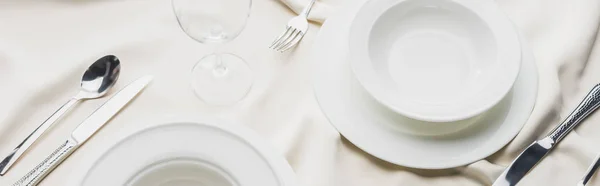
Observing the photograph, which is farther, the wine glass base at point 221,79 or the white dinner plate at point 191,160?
the wine glass base at point 221,79

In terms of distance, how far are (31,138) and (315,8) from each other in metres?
0.31

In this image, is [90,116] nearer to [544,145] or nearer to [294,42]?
[294,42]

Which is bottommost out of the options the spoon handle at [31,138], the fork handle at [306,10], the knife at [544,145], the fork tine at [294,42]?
the spoon handle at [31,138]

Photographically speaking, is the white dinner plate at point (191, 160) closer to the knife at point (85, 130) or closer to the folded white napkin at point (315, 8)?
the knife at point (85, 130)

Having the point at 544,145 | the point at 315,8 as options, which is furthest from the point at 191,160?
the point at 544,145

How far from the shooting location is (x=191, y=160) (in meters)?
0.65

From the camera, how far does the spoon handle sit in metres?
0.68

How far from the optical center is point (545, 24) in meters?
0.77

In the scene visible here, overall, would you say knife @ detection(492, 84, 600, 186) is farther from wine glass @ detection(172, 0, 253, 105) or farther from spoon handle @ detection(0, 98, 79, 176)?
spoon handle @ detection(0, 98, 79, 176)

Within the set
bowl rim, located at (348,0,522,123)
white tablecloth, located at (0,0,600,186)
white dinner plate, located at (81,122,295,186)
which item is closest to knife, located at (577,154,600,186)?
white tablecloth, located at (0,0,600,186)

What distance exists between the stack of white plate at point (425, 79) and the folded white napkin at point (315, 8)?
23 mm

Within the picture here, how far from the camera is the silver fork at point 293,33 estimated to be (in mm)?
748

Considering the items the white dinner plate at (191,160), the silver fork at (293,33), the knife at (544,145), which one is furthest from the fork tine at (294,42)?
the knife at (544,145)

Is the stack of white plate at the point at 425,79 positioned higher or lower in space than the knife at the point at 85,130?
higher
